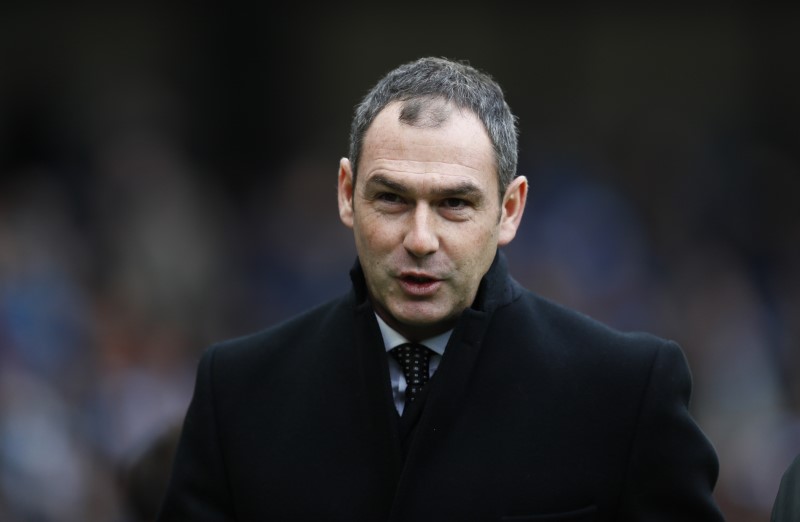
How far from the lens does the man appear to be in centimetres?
356

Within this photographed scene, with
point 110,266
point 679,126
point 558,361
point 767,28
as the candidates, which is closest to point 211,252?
point 110,266

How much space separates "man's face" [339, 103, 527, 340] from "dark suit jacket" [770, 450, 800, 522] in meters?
0.94

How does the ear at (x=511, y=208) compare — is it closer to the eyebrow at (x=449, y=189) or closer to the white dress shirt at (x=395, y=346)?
the eyebrow at (x=449, y=189)

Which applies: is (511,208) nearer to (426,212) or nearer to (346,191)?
(426,212)

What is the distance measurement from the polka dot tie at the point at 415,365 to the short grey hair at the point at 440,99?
1.60 feet

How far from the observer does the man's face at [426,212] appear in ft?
11.6

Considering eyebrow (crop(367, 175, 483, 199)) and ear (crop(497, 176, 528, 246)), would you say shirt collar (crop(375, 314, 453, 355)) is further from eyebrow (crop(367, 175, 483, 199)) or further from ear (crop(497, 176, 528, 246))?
eyebrow (crop(367, 175, 483, 199))

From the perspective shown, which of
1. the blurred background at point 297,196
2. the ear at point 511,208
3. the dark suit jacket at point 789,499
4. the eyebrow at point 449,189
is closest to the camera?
the dark suit jacket at point 789,499

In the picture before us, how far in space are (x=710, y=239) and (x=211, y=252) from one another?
375 cm

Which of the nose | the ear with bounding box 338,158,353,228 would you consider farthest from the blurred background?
the nose

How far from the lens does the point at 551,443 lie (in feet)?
12.0

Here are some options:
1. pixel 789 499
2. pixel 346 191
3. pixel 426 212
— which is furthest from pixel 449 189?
pixel 789 499

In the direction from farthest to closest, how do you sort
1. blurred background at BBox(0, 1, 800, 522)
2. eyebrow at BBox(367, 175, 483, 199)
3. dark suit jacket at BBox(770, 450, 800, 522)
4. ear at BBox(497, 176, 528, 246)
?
1. blurred background at BBox(0, 1, 800, 522)
2. ear at BBox(497, 176, 528, 246)
3. eyebrow at BBox(367, 175, 483, 199)
4. dark suit jacket at BBox(770, 450, 800, 522)

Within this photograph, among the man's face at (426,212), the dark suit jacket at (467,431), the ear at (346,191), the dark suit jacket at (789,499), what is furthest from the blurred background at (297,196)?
the dark suit jacket at (789,499)
